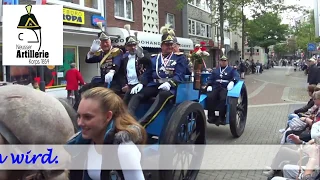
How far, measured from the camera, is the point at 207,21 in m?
32.7

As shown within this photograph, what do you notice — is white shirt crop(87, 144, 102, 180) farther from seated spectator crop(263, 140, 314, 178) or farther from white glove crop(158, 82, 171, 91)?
seated spectator crop(263, 140, 314, 178)

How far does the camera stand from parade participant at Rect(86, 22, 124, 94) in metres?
4.71

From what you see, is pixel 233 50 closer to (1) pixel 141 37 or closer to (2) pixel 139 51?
(1) pixel 141 37

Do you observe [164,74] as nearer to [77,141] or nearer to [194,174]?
[194,174]

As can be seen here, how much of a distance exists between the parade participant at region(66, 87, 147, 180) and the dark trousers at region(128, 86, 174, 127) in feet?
5.40

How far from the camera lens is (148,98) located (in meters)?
4.49

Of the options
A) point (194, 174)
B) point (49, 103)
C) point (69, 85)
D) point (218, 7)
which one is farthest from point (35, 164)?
point (218, 7)

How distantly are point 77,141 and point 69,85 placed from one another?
1023 centimetres

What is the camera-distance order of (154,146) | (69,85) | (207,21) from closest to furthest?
1. (154,146)
2. (69,85)
3. (207,21)

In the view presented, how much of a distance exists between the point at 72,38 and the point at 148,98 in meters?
11.2

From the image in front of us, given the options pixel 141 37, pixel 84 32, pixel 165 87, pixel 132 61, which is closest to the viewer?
→ pixel 165 87

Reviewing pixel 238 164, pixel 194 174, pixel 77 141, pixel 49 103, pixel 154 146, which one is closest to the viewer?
pixel 77 141

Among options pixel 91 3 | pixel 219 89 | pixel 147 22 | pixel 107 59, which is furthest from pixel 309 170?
pixel 147 22

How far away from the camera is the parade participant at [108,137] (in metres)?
1.95
